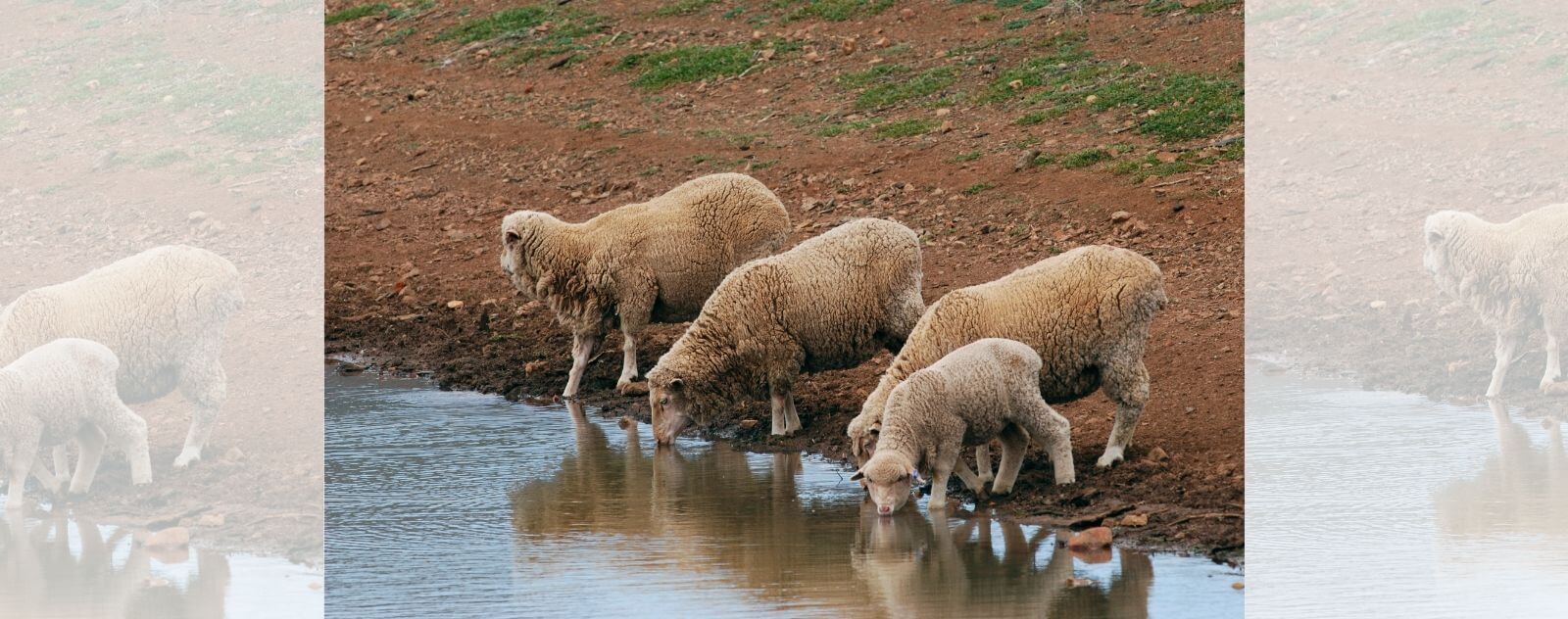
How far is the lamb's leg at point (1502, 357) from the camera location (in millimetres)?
11930

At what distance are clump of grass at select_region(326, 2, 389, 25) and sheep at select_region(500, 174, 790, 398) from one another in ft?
52.1

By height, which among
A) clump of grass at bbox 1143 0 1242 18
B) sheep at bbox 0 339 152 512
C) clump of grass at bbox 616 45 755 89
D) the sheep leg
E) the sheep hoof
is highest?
sheep at bbox 0 339 152 512

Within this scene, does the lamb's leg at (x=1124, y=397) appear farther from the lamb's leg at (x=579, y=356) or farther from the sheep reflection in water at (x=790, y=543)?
the lamb's leg at (x=579, y=356)

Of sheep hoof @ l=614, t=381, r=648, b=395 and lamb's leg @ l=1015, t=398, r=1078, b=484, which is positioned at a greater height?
lamb's leg @ l=1015, t=398, r=1078, b=484

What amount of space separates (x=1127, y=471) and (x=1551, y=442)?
2.61m

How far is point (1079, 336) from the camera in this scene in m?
9.90

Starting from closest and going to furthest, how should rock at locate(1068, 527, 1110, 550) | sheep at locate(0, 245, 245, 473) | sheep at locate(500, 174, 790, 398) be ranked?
rock at locate(1068, 527, 1110, 550), sheep at locate(0, 245, 245, 473), sheep at locate(500, 174, 790, 398)

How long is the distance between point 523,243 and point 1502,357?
598 centimetres

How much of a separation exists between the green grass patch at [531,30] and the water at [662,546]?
42.7ft

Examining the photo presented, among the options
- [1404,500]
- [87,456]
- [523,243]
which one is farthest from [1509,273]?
[87,456]

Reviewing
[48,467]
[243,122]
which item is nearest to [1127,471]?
[48,467]

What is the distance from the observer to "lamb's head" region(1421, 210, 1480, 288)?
12.4 meters

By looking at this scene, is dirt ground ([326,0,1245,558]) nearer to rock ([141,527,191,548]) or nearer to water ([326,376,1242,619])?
water ([326,376,1242,619])

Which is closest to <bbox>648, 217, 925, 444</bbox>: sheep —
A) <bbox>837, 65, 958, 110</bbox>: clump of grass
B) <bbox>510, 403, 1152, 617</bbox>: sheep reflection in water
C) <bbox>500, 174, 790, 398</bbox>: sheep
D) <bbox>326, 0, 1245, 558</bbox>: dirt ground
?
<bbox>510, 403, 1152, 617</bbox>: sheep reflection in water
